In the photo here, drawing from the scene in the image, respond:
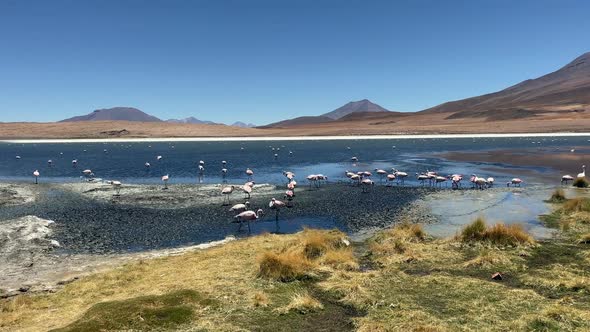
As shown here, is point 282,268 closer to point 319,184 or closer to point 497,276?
point 497,276

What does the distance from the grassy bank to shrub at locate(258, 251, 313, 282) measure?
0.11 feet

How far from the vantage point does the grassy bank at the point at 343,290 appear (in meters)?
10.3

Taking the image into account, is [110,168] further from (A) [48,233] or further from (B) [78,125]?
(B) [78,125]

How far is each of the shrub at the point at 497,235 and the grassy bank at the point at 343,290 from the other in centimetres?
4

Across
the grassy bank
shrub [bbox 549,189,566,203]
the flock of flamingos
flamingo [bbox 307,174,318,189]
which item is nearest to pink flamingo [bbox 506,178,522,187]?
the flock of flamingos

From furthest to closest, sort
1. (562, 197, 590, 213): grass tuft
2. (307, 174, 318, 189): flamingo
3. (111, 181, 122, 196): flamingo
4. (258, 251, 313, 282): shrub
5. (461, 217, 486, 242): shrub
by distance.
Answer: (307, 174, 318, 189): flamingo → (111, 181, 122, 196): flamingo → (562, 197, 590, 213): grass tuft → (461, 217, 486, 242): shrub → (258, 251, 313, 282): shrub

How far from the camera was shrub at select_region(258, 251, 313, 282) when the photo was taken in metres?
13.7

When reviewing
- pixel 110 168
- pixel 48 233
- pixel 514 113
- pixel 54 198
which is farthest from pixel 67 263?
pixel 514 113

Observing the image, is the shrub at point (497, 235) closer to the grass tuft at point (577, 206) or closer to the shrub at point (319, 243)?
the shrub at point (319, 243)

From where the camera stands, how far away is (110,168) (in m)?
57.5

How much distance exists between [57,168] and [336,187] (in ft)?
130

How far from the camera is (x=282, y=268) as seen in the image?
1386cm

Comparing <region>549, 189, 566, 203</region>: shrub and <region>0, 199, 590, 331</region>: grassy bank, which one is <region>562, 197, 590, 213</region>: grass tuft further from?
<region>0, 199, 590, 331</region>: grassy bank

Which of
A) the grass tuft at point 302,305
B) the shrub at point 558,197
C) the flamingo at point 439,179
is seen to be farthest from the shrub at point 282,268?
the flamingo at point 439,179
